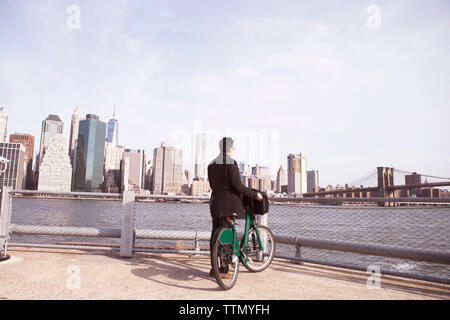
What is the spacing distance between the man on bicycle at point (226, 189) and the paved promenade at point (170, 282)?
69 cm

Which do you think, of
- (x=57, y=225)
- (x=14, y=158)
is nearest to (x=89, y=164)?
(x=14, y=158)

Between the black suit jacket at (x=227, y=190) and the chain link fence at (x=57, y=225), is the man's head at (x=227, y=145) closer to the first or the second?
the black suit jacket at (x=227, y=190)

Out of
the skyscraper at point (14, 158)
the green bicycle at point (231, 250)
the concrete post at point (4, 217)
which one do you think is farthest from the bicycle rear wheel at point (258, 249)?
the skyscraper at point (14, 158)

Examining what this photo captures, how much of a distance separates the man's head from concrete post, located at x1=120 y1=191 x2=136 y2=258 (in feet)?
7.76

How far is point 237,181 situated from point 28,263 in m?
3.64

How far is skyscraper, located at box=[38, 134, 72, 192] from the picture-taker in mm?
143500

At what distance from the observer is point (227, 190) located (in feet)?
13.8

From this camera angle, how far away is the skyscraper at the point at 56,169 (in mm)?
143500

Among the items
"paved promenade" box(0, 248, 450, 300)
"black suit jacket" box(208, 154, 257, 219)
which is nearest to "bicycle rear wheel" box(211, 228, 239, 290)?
"paved promenade" box(0, 248, 450, 300)

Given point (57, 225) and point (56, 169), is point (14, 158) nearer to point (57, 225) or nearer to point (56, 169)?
point (56, 169)

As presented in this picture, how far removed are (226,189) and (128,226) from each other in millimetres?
2535

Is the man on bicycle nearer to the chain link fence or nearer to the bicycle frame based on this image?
the bicycle frame

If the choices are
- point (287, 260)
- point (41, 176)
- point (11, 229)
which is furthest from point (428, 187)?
point (41, 176)
